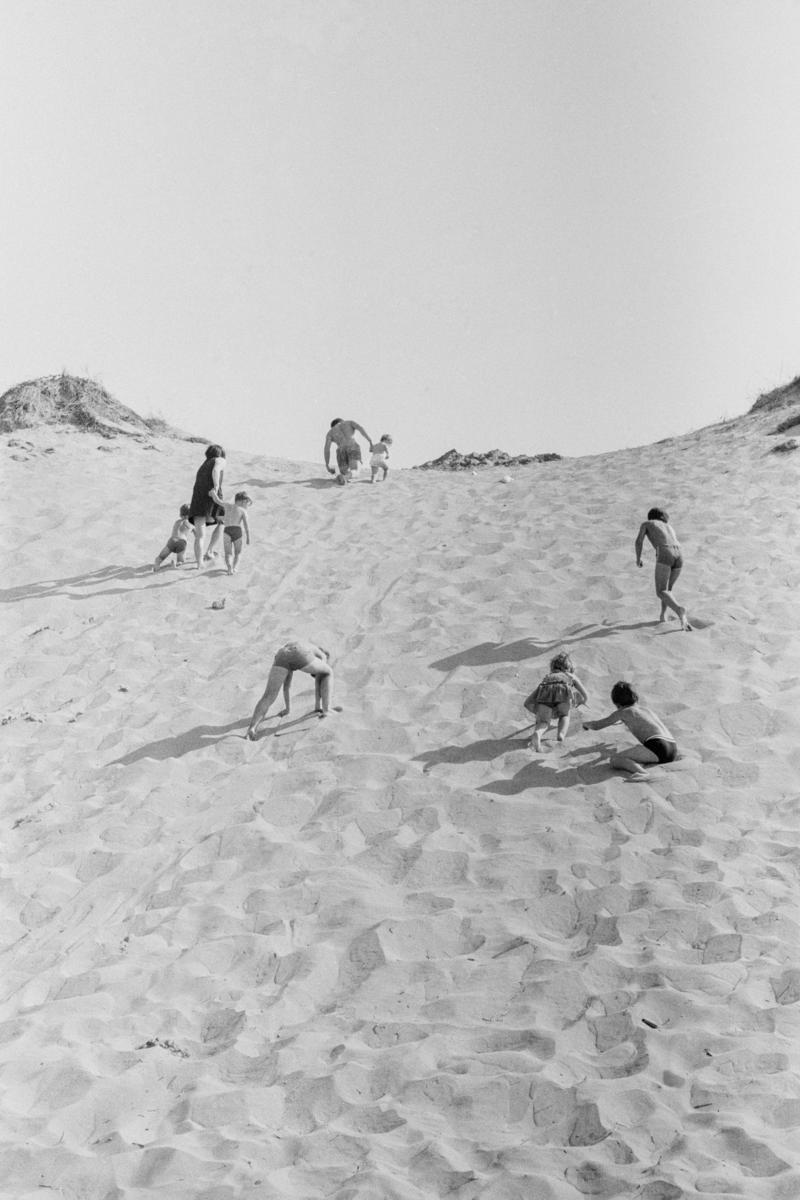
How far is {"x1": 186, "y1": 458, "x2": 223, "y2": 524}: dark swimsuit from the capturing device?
10461mm

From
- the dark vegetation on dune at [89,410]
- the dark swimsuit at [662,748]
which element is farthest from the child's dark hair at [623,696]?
the dark vegetation on dune at [89,410]

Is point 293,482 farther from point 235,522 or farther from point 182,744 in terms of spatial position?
point 182,744

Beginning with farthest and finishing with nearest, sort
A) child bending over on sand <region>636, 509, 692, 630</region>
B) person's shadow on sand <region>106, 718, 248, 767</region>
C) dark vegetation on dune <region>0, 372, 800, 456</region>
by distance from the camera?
dark vegetation on dune <region>0, 372, 800, 456</region> → child bending over on sand <region>636, 509, 692, 630</region> → person's shadow on sand <region>106, 718, 248, 767</region>

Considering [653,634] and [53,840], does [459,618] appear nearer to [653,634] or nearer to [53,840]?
[653,634]

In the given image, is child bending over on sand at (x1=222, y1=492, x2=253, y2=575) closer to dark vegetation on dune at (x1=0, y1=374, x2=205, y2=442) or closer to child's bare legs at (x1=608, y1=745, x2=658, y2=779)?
child's bare legs at (x1=608, y1=745, x2=658, y2=779)

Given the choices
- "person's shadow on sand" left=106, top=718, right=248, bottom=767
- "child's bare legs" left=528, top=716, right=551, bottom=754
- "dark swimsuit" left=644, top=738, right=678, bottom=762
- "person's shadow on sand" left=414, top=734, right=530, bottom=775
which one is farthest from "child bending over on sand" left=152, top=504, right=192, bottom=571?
"dark swimsuit" left=644, top=738, right=678, bottom=762

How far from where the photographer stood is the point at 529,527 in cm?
1195

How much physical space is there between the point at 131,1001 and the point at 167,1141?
3.46 ft

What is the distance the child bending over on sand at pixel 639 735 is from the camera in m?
6.41

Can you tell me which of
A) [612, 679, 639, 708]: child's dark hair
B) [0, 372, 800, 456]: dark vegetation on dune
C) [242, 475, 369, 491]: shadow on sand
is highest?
[0, 372, 800, 456]: dark vegetation on dune

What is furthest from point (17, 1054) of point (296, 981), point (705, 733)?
point (705, 733)

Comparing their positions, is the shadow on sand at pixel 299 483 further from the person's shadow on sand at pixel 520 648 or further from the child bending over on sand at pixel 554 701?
the child bending over on sand at pixel 554 701

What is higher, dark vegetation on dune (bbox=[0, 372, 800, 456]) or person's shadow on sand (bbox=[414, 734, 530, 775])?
dark vegetation on dune (bbox=[0, 372, 800, 456])

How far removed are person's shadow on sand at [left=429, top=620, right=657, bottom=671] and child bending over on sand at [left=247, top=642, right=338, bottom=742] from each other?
1210 millimetres
